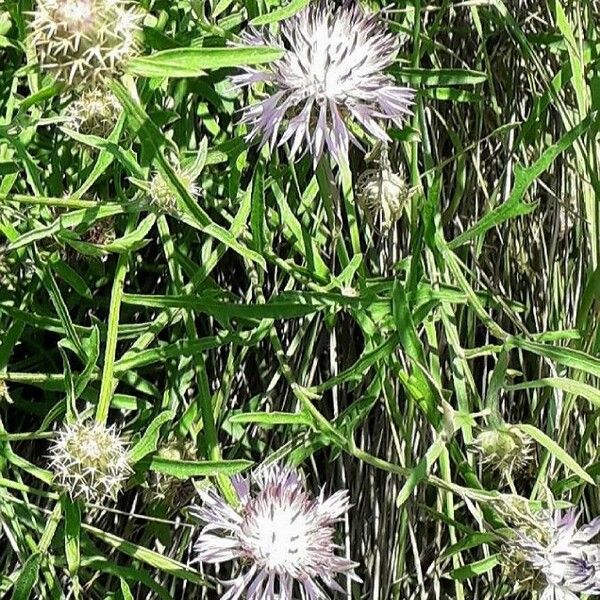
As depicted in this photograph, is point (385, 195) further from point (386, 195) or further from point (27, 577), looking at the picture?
point (27, 577)

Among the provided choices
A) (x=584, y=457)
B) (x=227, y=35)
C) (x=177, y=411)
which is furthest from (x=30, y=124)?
(x=584, y=457)

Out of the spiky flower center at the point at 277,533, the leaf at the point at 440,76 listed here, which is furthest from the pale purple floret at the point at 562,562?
the leaf at the point at 440,76

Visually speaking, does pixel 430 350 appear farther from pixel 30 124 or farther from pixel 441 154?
pixel 30 124

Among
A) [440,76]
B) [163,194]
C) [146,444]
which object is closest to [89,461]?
[146,444]

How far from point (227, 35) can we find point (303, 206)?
0.17 meters

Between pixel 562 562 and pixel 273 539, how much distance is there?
0.21m

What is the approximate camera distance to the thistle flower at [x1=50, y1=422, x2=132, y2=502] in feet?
2.35

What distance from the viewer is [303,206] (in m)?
0.91

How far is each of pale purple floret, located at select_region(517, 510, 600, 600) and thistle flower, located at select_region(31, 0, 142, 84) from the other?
434 millimetres

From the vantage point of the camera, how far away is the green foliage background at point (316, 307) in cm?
79

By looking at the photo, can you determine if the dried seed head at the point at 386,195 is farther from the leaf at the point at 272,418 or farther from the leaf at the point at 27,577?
the leaf at the point at 27,577

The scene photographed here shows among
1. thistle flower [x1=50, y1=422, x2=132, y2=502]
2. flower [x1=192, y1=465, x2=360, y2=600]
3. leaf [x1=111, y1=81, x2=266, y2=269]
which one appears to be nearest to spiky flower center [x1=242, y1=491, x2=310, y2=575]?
flower [x1=192, y1=465, x2=360, y2=600]

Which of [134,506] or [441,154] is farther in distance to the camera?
[441,154]

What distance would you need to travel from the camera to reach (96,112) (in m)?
0.80
